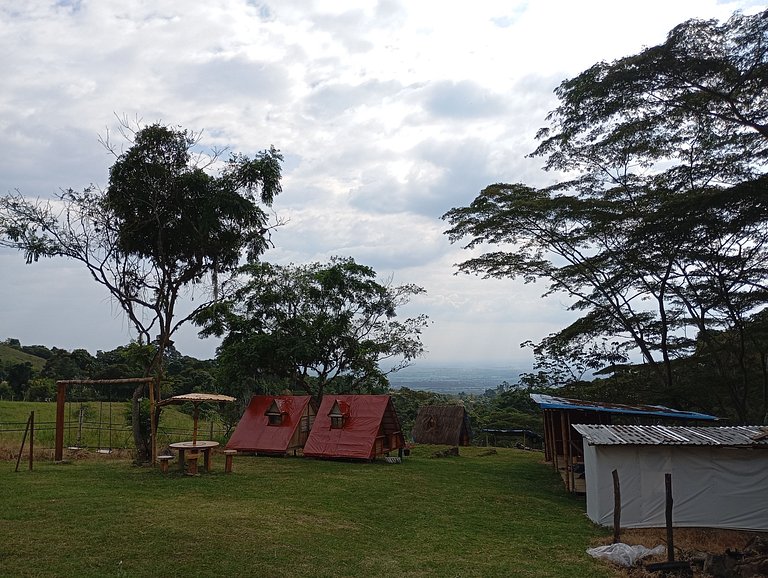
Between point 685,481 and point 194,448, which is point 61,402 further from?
point 685,481

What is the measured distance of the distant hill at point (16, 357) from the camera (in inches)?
2162

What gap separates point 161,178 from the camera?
63.9 feet

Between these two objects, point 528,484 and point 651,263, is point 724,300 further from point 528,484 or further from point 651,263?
point 528,484

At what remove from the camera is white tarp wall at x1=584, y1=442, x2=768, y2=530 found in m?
13.2

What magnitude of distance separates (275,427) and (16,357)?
47.4 meters

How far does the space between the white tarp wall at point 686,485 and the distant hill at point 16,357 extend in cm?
5440

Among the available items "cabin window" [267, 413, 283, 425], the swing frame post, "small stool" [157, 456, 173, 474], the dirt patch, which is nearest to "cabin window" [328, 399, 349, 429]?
"cabin window" [267, 413, 283, 425]

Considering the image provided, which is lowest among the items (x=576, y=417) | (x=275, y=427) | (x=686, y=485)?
(x=686, y=485)

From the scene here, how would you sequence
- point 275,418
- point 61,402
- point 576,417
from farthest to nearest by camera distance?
point 275,418, point 576,417, point 61,402

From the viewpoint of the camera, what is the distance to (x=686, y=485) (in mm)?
13500

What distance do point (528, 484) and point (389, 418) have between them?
21.3 feet

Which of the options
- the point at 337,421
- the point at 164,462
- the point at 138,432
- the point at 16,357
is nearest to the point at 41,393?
the point at 16,357

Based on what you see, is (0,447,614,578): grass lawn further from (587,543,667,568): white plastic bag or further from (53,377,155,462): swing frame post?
(53,377,155,462): swing frame post

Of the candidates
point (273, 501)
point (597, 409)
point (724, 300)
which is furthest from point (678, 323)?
point (273, 501)
